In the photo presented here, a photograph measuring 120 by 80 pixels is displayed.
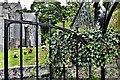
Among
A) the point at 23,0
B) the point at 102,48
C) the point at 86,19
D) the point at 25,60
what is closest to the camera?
the point at 102,48

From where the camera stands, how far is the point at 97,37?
1.77 m

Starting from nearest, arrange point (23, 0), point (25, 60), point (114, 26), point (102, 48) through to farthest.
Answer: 1. point (102, 48)
2. point (114, 26)
3. point (25, 60)
4. point (23, 0)

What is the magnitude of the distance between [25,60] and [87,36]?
320 cm

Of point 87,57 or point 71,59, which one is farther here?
point 71,59

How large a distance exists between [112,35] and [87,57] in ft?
0.73

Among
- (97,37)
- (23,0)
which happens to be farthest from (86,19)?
(23,0)

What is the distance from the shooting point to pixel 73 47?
189 cm

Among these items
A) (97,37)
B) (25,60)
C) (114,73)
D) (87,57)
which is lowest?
(25,60)

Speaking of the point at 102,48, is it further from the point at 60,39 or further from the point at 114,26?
the point at 114,26

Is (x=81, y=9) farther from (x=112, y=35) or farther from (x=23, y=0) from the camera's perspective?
(x=23, y=0)

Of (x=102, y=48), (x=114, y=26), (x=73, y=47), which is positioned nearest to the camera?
(x=102, y=48)

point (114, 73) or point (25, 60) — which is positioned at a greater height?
point (114, 73)

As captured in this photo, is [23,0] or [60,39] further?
[23,0]

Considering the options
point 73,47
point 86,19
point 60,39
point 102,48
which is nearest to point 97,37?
point 102,48
